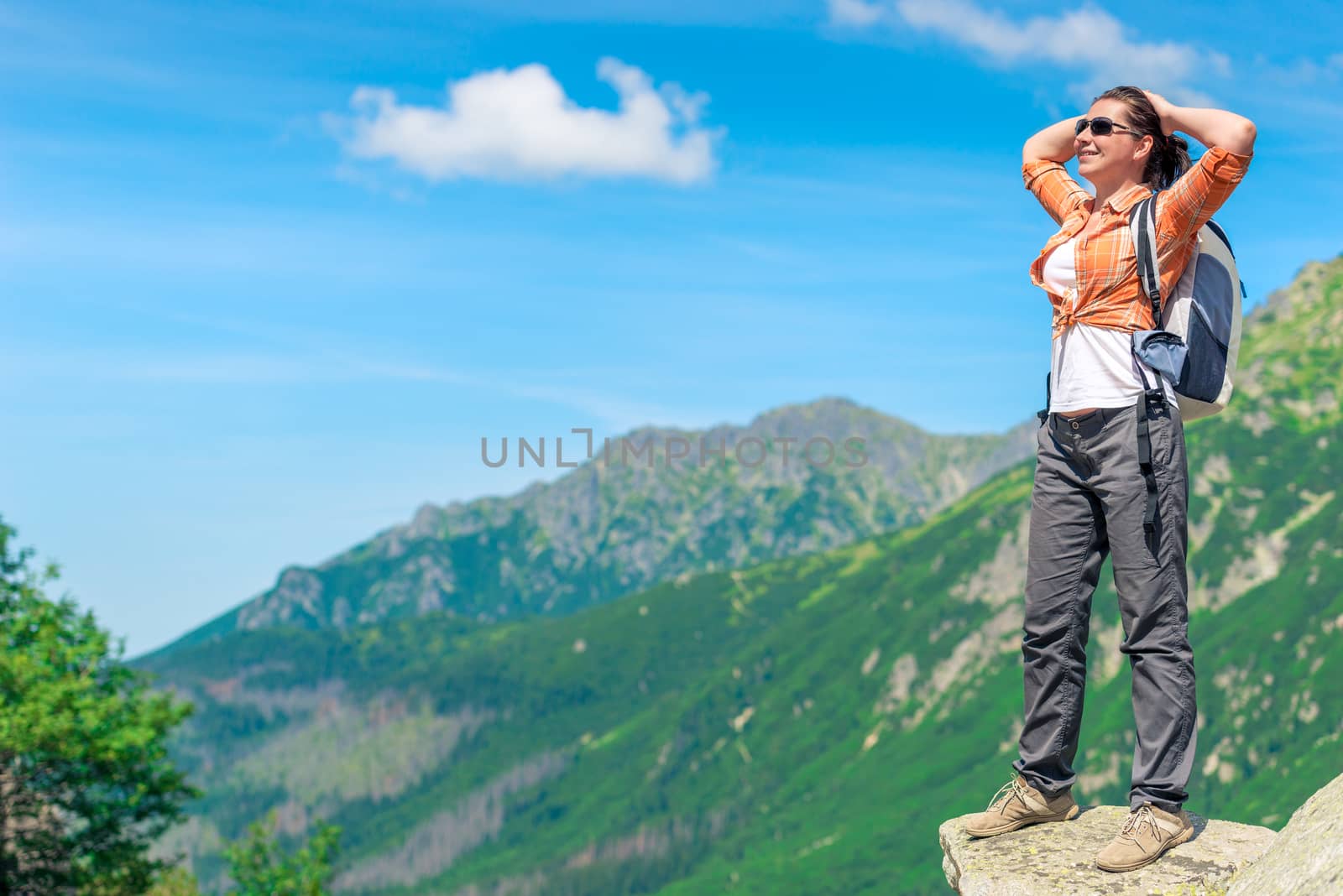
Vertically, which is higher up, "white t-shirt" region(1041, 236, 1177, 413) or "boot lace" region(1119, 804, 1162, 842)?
"white t-shirt" region(1041, 236, 1177, 413)

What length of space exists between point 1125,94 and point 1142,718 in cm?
589

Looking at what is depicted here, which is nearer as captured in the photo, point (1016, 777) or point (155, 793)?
point (1016, 777)

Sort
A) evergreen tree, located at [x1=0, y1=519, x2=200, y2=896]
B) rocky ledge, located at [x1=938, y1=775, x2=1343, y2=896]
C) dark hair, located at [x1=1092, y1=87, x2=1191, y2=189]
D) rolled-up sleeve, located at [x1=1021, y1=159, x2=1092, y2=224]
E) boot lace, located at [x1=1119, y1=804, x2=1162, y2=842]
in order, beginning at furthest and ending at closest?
evergreen tree, located at [x1=0, y1=519, x2=200, y2=896]
rolled-up sleeve, located at [x1=1021, y1=159, x2=1092, y2=224]
dark hair, located at [x1=1092, y1=87, x2=1191, y2=189]
boot lace, located at [x1=1119, y1=804, x2=1162, y2=842]
rocky ledge, located at [x1=938, y1=775, x2=1343, y2=896]

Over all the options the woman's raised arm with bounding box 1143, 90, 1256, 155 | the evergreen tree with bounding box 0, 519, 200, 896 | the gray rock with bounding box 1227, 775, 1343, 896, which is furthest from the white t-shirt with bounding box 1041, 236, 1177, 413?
the evergreen tree with bounding box 0, 519, 200, 896

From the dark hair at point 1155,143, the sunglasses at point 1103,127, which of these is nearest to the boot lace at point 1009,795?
the dark hair at point 1155,143

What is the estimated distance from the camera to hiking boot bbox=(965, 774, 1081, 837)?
11.1 meters

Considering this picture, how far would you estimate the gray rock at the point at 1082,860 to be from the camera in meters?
9.73

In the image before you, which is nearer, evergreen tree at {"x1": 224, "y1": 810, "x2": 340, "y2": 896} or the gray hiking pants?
the gray hiking pants

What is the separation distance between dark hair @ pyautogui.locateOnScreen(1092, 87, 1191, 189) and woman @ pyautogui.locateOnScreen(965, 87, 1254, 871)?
0.04ft

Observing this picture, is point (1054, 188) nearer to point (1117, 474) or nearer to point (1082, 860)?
point (1117, 474)

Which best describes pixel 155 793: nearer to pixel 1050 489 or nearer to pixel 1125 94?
pixel 1050 489

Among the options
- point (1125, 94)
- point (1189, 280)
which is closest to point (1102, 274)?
point (1189, 280)

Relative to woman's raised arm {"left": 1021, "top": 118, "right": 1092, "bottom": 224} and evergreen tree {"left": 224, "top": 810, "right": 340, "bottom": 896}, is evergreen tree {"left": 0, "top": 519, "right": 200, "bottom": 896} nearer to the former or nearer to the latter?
evergreen tree {"left": 224, "top": 810, "right": 340, "bottom": 896}

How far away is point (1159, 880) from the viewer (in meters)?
9.71
